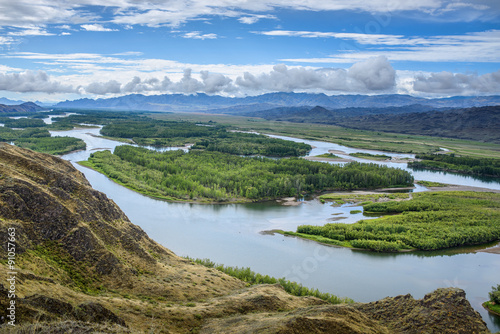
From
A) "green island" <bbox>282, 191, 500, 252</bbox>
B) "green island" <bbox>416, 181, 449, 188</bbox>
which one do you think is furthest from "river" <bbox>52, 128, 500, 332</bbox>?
"green island" <bbox>416, 181, 449, 188</bbox>

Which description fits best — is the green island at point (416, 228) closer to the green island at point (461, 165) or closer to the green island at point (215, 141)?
the green island at point (461, 165)

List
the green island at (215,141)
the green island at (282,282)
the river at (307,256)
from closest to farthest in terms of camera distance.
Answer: the green island at (282,282)
the river at (307,256)
the green island at (215,141)

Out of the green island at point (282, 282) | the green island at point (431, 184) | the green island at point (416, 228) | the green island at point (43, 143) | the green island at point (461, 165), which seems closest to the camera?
the green island at point (282, 282)

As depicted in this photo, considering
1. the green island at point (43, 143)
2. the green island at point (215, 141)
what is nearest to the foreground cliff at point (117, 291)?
the green island at point (43, 143)

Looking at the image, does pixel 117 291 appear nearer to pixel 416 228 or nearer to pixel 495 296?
Result: pixel 495 296

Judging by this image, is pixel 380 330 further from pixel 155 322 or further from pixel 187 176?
pixel 187 176

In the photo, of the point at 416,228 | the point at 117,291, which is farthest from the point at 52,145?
the point at 416,228
